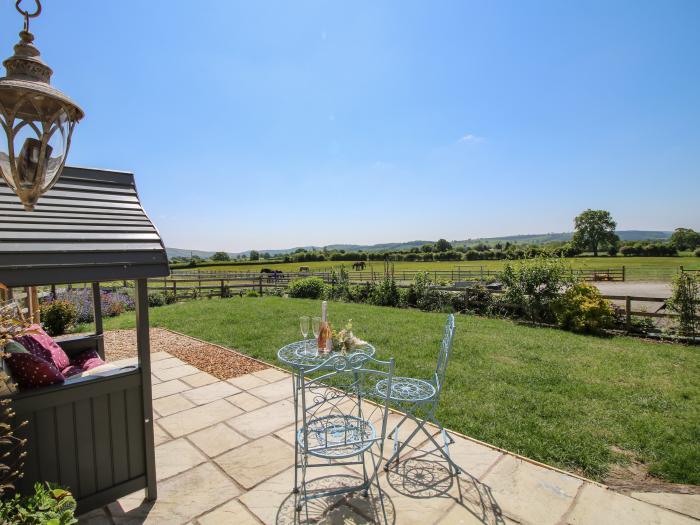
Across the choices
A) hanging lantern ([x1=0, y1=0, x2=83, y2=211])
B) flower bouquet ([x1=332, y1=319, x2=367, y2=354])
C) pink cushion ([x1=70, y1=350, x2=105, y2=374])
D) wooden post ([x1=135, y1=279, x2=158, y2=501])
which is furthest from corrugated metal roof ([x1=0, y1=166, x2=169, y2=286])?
pink cushion ([x1=70, y1=350, x2=105, y2=374])

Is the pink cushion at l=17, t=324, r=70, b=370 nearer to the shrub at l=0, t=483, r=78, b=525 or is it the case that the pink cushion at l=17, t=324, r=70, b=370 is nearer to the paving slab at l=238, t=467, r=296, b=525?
the shrub at l=0, t=483, r=78, b=525

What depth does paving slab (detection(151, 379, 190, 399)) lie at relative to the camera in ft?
13.4

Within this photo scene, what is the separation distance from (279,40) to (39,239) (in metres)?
5.14

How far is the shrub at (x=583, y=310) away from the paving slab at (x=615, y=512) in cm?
585

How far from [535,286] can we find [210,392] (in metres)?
7.62

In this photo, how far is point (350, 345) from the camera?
101 inches

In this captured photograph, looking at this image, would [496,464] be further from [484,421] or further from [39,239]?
[39,239]

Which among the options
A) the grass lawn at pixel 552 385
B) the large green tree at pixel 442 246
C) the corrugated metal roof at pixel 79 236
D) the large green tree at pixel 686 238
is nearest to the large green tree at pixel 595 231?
the large green tree at pixel 686 238

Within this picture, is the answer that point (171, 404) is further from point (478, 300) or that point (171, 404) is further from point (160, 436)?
point (478, 300)

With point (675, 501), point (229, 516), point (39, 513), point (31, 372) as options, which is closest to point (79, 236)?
point (31, 372)

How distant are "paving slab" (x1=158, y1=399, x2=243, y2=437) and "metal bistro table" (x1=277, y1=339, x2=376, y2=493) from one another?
4.11 ft

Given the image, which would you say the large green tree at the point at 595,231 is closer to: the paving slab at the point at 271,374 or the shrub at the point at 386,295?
the shrub at the point at 386,295

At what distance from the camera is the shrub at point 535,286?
8062mm

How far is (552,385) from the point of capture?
4234mm
